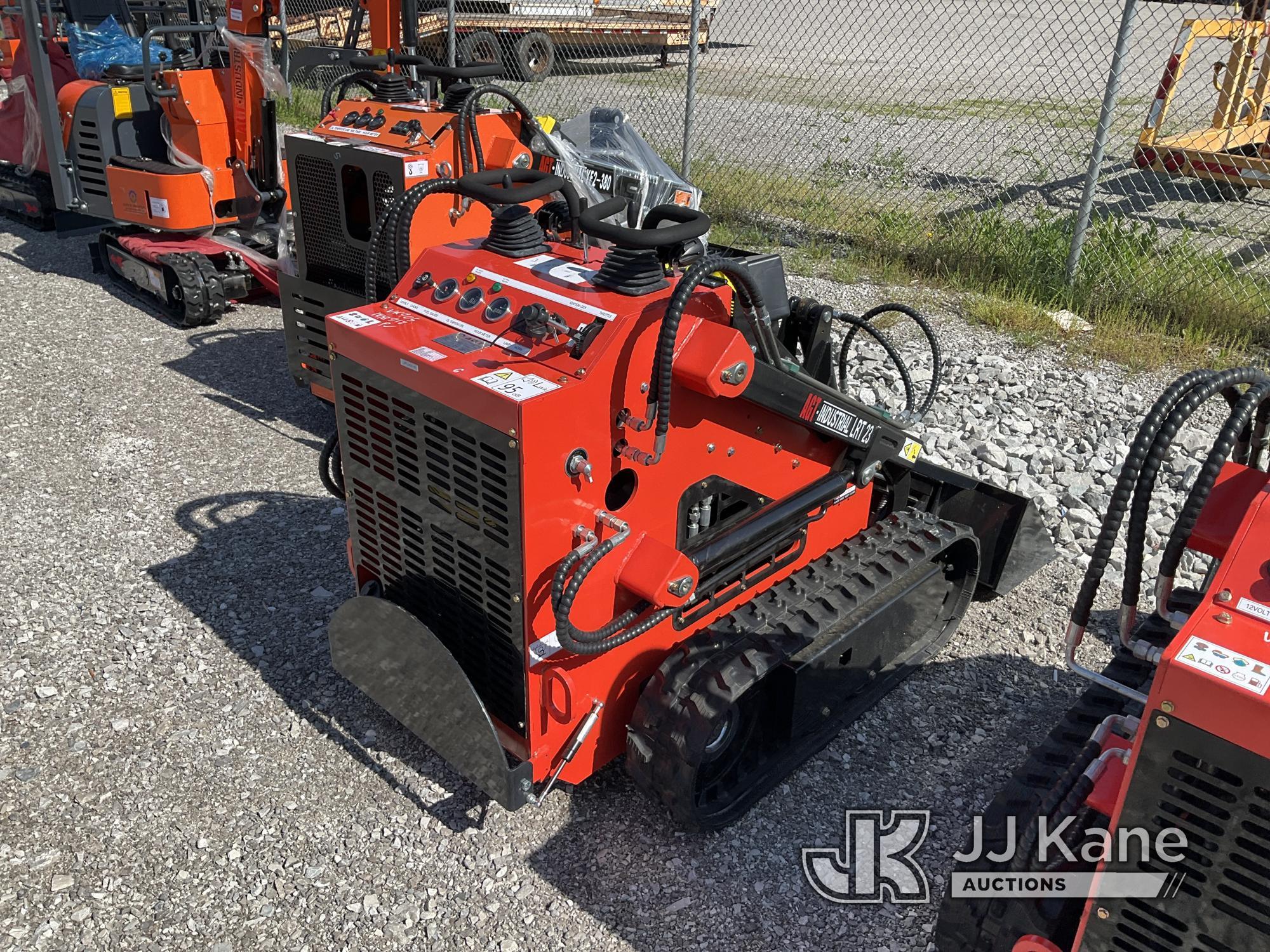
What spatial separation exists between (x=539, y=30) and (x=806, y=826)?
49.1 feet

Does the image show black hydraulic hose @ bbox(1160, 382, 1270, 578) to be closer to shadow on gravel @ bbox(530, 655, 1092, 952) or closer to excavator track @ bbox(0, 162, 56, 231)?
shadow on gravel @ bbox(530, 655, 1092, 952)

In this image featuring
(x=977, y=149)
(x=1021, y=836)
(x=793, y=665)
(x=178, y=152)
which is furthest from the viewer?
(x=977, y=149)

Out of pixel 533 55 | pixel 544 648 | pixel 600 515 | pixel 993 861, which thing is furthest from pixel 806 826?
pixel 533 55

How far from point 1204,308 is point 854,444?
14.4 ft

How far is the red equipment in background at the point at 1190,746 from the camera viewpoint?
2.00 metres

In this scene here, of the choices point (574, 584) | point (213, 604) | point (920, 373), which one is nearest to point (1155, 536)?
point (920, 373)

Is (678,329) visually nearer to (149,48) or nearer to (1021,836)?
(1021,836)

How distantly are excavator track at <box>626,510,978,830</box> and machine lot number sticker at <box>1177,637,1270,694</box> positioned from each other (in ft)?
4.77

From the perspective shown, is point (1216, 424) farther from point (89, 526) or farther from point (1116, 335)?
point (89, 526)

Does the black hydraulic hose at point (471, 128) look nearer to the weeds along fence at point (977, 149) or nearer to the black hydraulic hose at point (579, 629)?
the weeds along fence at point (977, 149)

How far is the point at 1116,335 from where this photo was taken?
22.4 ft

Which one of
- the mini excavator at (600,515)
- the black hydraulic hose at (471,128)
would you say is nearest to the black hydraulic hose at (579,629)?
the mini excavator at (600,515)

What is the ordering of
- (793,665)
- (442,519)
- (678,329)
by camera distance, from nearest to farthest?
(678,329), (442,519), (793,665)

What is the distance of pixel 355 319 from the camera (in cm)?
338
